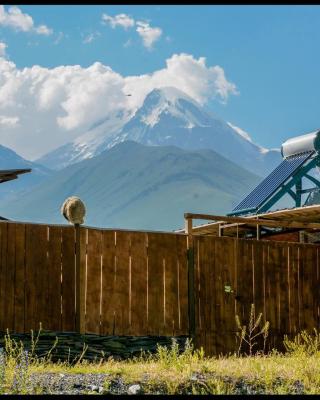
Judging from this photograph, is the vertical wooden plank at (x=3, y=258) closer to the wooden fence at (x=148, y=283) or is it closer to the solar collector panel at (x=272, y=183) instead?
the wooden fence at (x=148, y=283)

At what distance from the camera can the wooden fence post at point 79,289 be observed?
10.3 meters

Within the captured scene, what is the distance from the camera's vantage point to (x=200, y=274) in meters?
11.4

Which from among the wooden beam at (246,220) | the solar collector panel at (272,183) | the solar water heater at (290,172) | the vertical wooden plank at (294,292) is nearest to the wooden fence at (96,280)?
the wooden beam at (246,220)

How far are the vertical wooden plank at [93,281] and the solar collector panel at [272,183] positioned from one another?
25.2 feet

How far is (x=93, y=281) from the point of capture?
1052cm

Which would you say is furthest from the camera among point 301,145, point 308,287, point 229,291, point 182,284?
point 301,145

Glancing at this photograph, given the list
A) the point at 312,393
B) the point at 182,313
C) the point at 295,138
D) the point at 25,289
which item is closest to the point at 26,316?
the point at 25,289

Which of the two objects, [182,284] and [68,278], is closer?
[68,278]

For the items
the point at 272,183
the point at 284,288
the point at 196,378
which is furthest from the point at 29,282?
the point at 272,183

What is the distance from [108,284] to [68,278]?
581 mm

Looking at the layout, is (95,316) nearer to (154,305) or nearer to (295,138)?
(154,305)

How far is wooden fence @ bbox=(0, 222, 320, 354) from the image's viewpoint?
10.1 metres

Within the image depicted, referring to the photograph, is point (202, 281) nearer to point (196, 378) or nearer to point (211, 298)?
point (211, 298)

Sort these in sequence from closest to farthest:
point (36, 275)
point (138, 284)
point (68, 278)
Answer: point (36, 275) → point (68, 278) → point (138, 284)
